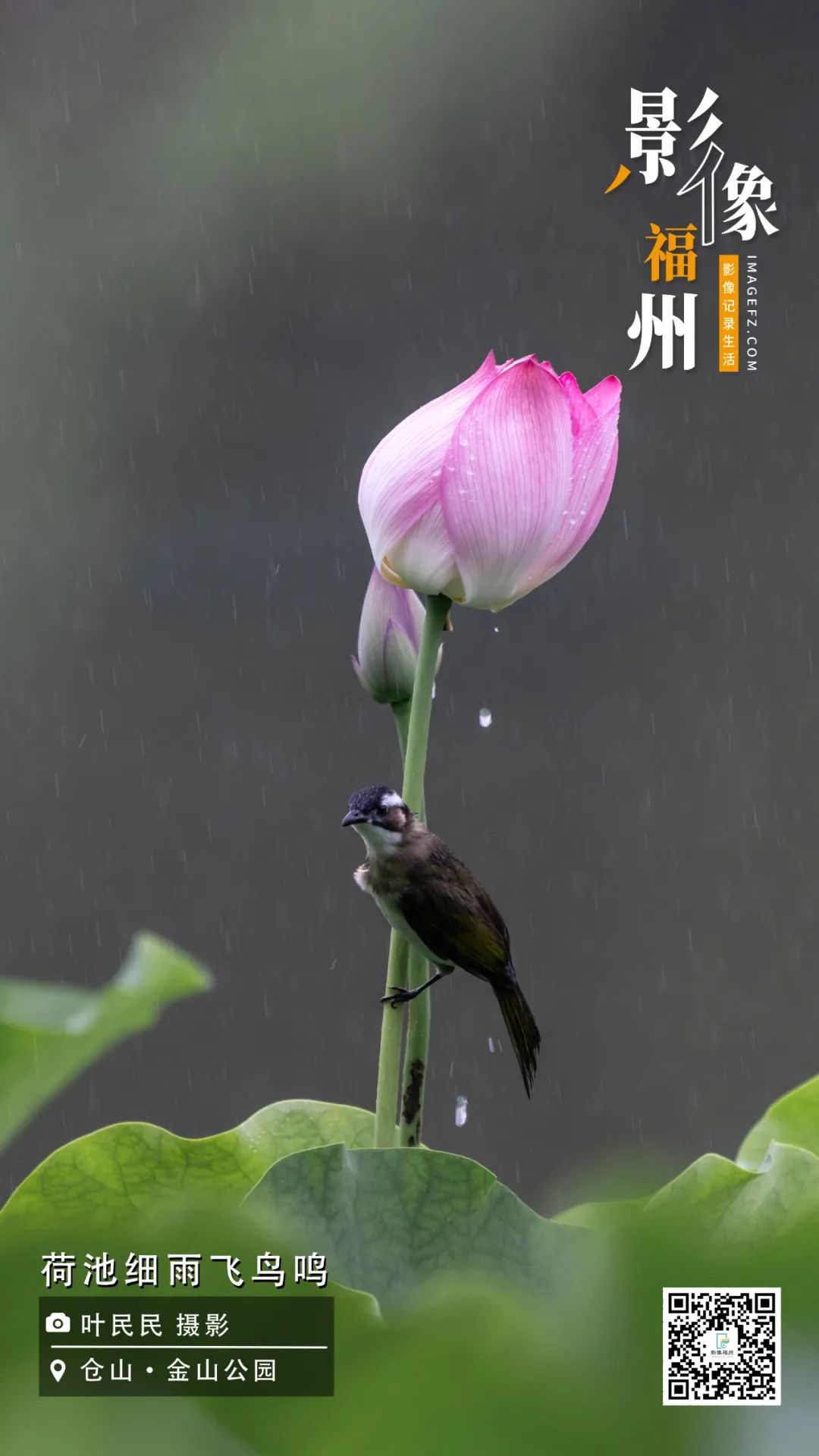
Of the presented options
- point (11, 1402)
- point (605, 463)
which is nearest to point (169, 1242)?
point (11, 1402)

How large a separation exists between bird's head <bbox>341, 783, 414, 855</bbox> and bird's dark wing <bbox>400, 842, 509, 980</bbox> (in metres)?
0.01

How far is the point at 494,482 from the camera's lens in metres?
0.29

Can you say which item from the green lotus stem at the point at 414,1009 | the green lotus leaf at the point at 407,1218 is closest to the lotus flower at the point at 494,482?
the green lotus stem at the point at 414,1009

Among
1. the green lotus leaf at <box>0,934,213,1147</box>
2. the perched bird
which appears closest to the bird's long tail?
the perched bird

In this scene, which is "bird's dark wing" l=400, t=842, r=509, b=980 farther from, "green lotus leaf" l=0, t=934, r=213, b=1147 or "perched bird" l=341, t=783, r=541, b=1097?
"green lotus leaf" l=0, t=934, r=213, b=1147

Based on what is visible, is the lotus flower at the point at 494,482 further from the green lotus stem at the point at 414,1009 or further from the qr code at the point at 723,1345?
the qr code at the point at 723,1345

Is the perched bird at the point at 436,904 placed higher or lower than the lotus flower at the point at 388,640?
lower

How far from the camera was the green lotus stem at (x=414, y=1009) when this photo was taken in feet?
0.96

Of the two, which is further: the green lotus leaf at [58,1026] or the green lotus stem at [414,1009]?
the green lotus stem at [414,1009]

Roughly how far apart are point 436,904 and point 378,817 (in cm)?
3

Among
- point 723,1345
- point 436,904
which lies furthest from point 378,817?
point 723,1345

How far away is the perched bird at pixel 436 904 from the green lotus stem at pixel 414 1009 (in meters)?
0.01

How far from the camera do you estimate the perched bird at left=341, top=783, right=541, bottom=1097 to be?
32cm

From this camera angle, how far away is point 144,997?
7.9 inches
